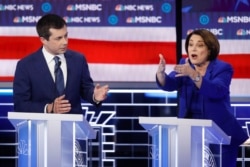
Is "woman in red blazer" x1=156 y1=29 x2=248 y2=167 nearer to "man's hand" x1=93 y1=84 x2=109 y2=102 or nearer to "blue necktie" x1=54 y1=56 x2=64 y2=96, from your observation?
"man's hand" x1=93 y1=84 x2=109 y2=102

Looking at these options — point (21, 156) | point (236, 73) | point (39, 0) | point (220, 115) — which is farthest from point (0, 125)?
point (21, 156)

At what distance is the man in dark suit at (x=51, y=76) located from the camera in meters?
5.70

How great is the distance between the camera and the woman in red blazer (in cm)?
578

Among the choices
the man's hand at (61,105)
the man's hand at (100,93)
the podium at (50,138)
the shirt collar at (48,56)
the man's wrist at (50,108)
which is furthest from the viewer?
the shirt collar at (48,56)

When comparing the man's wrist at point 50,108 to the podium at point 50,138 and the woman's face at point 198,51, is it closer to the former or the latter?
the podium at point 50,138

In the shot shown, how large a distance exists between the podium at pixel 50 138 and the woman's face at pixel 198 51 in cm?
163

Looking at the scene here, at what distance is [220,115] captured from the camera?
19.1 feet

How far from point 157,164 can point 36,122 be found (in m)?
0.71

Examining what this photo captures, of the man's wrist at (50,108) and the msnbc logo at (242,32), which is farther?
the msnbc logo at (242,32)

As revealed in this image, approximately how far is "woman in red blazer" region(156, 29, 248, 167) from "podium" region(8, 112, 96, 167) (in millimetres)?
1513

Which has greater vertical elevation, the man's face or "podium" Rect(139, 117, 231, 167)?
the man's face

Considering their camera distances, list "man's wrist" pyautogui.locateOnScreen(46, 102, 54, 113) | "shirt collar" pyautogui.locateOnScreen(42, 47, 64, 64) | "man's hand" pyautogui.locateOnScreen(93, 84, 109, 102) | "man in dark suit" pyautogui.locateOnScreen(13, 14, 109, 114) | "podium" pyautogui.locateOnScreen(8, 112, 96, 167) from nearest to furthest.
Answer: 1. "podium" pyautogui.locateOnScreen(8, 112, 96, 167)
2. "man's wrist" pyautogui.locateOnScreen(46, 102, 54, 113)
3. "man's hand" pyautogui.locateOnScreen(93, 84, 109, 102)
4. "man in dark suit" pyautogui.locateOnScreen(13, 14, 109, 114)
5. "shirt collar" pyautogui.locateOnScreen(42, 47, 64, 64)

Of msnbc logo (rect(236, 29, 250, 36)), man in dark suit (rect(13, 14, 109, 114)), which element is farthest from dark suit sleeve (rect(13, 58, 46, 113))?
msnbc logo (rect(236, 29, 250, 36))

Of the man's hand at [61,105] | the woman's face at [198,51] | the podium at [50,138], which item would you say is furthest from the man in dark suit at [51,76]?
the podium at [50,138]
